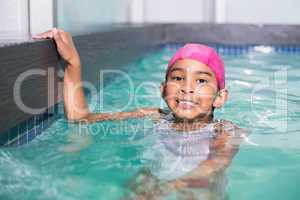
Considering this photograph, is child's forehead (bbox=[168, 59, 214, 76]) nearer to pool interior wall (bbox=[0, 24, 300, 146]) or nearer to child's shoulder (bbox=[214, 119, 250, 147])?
child's shoulder (bbox=[214, 119, 250, 147])

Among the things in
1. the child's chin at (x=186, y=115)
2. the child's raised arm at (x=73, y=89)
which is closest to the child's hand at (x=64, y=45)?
the child's raised arm at (x=73, y=89)

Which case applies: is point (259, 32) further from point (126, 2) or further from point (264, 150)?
point (264, 150)

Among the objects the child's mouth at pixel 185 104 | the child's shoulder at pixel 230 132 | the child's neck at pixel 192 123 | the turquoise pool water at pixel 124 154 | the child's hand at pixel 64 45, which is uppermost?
the child's hand at pixel 64 45

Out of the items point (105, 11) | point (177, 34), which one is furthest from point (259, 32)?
point (105, 11)

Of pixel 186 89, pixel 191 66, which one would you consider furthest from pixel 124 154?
pixel 191 66

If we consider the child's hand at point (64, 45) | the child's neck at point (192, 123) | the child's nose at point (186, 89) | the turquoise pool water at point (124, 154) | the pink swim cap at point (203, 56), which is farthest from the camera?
the child's hand at point (64, 45)

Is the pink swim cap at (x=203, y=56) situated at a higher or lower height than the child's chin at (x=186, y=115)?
higher

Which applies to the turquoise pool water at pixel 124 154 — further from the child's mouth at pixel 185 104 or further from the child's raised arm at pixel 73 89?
the child's mouth at pixel 185 104

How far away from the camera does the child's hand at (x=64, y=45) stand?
3748 mm

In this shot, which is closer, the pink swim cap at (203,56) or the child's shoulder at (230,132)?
the pink swim cap at (203,56)

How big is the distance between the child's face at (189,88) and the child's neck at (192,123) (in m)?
0.07

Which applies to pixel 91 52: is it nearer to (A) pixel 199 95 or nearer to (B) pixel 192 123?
(B) pixel 192 123

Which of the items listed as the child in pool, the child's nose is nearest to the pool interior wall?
the child in pool

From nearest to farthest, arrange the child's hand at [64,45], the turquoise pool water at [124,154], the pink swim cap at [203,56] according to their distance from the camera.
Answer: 1. the turquoise pool water at [124,154]
2. the pink swim cap at [203,56]
3. the child's hand at [64,45]
